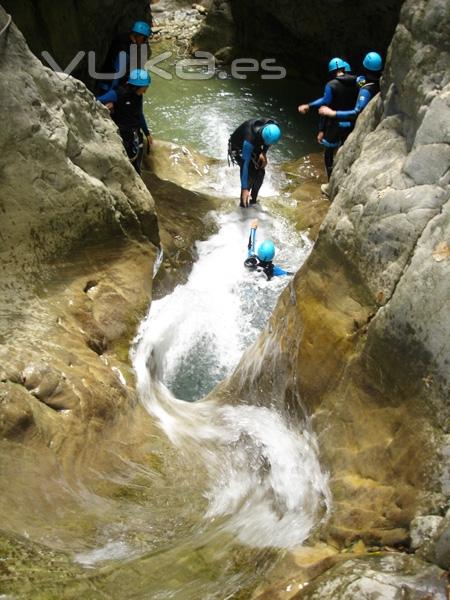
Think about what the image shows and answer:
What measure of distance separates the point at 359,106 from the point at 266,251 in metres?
2.50

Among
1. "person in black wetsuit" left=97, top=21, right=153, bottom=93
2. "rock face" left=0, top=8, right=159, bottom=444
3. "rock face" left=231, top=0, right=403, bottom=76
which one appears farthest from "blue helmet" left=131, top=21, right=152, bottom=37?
"rock face" left=231, top=0, right=403, bottom=76

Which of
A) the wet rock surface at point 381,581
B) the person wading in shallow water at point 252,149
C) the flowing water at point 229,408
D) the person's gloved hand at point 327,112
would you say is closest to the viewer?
the wet rock surface at point 381,581

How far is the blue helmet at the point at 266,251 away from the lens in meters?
7.17

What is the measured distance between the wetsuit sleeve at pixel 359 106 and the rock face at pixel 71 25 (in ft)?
14.5

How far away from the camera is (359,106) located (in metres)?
8.05

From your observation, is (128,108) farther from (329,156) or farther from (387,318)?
(387,318)

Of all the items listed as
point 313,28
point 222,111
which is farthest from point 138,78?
point 313,28

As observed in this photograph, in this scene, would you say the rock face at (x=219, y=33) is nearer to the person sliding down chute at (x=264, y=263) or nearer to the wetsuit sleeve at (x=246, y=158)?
the wetsuit sleeve at (x=246, y=158)

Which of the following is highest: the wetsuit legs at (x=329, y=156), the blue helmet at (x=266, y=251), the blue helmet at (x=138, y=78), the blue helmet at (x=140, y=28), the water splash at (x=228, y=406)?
the blue helmet at (x=140, y=28)

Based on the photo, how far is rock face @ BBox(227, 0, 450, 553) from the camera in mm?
3455

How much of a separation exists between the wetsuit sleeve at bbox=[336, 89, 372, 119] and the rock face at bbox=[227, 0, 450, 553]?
9.88ft

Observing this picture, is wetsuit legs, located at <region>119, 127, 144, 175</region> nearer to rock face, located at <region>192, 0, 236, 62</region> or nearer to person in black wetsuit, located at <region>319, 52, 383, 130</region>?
person in black wetsuit, located at <region>319, 52, 383, 130</region>

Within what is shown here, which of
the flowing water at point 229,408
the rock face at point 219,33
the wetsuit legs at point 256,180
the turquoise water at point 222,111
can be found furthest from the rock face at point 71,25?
the rock face at point 219,33

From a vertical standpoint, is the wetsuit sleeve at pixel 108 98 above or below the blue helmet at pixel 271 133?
above
